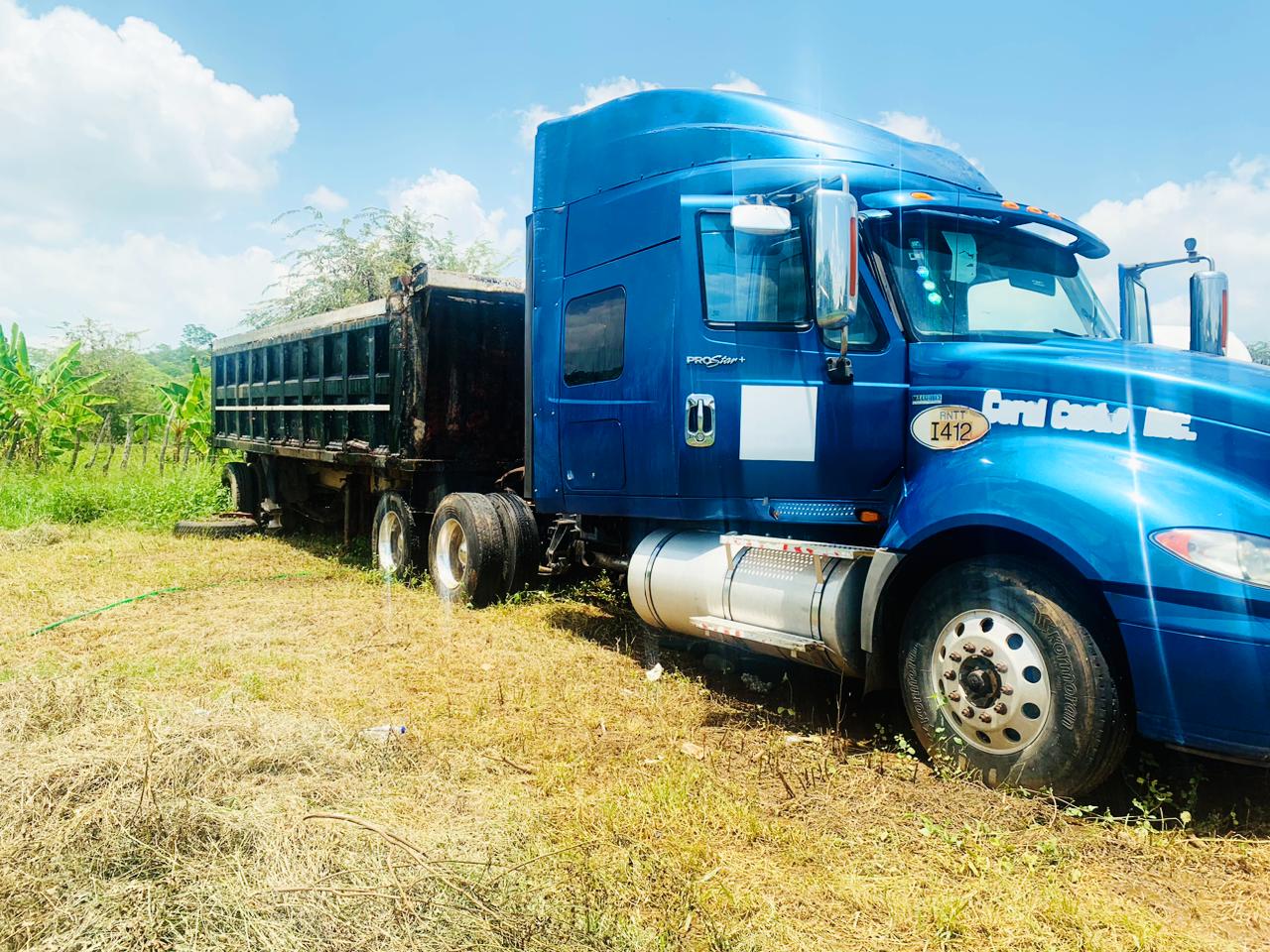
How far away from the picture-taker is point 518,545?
7211 mm

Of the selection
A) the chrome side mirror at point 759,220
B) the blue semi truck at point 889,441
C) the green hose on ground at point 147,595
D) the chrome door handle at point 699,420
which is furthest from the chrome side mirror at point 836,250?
the green hose on ground at point 147,595

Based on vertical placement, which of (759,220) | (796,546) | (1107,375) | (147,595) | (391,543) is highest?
(759,220)

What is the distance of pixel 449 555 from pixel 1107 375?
5440 mm

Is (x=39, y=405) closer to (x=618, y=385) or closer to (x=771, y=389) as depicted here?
(x=618, y=385)

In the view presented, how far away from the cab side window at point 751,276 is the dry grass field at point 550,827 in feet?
6.79

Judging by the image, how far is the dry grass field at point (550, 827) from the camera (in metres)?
2.63

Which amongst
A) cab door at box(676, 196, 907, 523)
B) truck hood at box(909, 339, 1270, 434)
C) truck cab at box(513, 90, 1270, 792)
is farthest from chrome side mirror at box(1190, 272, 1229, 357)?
cab door at box(676, 196, 907, 523)

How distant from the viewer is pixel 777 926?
270 cm

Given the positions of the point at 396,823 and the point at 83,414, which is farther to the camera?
the point at 83,414

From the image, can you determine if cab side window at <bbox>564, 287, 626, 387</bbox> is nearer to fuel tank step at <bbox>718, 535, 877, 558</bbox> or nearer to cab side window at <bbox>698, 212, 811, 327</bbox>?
cab side window at <bbox>698, 212, 811, 327</bbox>

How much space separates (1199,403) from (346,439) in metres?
7.47

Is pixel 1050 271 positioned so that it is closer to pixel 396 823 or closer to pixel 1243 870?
pixel 1243 870

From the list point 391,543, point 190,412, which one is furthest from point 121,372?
point 391,543

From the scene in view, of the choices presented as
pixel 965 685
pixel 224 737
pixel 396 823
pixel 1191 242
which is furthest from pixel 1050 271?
pixel 224 737
